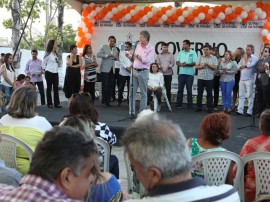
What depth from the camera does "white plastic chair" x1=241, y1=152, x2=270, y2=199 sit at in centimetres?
273

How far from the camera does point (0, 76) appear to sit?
9008mm

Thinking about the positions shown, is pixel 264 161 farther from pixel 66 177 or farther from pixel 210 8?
pixel 210 8

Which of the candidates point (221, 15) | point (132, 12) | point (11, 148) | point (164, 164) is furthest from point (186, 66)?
point (164, 164)

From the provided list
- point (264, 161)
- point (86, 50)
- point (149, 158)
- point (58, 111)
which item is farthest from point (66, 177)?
point (86, 50)

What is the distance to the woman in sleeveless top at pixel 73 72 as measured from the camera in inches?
344

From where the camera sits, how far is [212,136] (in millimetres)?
2803

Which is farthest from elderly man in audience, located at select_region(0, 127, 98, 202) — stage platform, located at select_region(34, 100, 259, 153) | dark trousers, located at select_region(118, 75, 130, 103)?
dark trousers, located at select_region(118, 75, 130, 103)

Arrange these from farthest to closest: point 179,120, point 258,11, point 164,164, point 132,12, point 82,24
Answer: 1. point 82,24
2. point 132,12
3. point 258,11
4. point 179,120
5. point 164,164

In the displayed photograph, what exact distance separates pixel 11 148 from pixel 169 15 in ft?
24.8

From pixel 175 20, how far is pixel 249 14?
5.72 ft

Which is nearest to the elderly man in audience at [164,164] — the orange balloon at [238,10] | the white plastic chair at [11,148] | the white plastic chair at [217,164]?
the white plastic chair at [217,164]

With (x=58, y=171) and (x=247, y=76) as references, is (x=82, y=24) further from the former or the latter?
(x=58, y=171)

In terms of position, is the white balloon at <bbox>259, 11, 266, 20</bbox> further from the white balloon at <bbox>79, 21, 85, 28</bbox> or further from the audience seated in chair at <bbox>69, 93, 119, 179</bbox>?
the audience seated in chair at <bbox>69, 93, 119, 179</bbox>

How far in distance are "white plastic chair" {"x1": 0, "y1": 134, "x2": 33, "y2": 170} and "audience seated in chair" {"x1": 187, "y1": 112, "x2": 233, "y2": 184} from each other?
1.18 m
